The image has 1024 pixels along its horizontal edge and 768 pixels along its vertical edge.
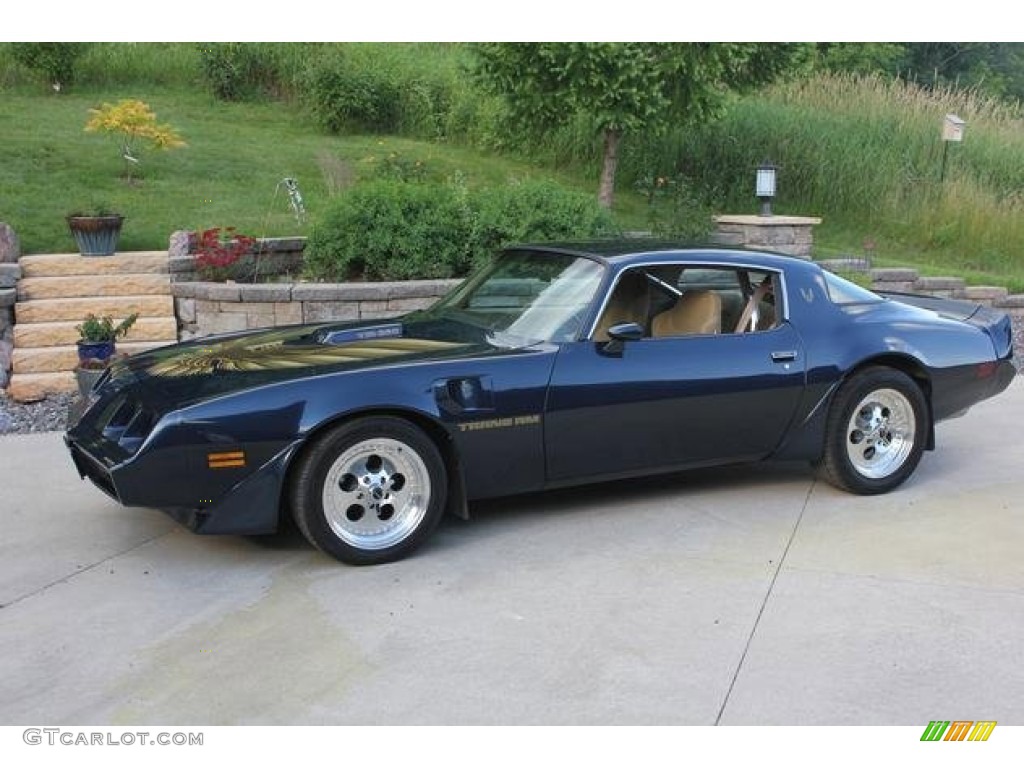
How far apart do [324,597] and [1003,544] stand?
9.76ft

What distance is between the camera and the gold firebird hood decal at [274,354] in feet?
15.8

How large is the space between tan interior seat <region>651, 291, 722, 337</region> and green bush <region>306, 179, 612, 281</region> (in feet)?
11.4

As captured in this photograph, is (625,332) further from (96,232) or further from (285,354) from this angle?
(96,232)

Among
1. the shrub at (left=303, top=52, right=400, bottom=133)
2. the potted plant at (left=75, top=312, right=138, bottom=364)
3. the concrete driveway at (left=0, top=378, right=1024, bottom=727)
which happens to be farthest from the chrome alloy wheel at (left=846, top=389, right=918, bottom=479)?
the shrub at (left=303, top=52, right=400, bottom=133)

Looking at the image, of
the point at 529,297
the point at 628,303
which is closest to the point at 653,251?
the point at 628,303

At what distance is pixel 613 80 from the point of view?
10.4 m

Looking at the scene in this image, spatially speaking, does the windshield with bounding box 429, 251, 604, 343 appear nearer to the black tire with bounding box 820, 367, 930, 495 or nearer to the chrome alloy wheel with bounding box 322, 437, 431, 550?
the chrome alloy wheel with bounding box 322, 437, 431, 550

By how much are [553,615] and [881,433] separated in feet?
7.96

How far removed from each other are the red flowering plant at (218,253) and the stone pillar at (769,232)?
4.57 m

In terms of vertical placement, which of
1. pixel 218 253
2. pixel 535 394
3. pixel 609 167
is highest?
pixel 609 167

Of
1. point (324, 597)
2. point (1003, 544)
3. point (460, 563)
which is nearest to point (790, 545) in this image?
point (1003, 544)

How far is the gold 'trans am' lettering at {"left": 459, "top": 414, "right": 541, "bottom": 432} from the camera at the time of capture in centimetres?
470

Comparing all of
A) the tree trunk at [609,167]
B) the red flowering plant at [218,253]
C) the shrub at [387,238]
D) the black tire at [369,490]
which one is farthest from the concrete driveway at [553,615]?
the tree trunk at [609,167]

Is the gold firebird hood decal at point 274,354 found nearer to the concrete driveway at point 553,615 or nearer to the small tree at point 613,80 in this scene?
the concrete driveway at point 553,615
